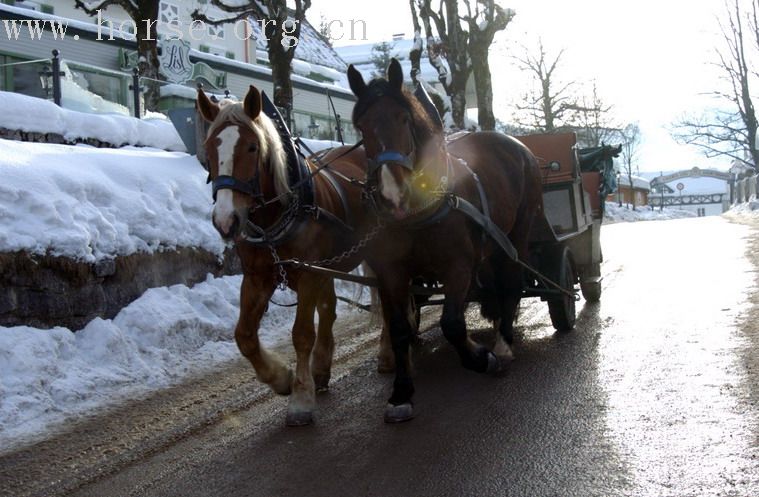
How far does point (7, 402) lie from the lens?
16.6ft

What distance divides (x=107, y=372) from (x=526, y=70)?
136 ft

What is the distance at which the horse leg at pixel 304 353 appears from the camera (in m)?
4.80

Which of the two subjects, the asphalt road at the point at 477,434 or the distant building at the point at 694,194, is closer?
the asphalt road at the point at 477,434

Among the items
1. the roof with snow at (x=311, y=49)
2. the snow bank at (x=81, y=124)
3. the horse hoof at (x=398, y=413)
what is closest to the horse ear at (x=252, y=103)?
the horse hoof at (x=398, y=413)

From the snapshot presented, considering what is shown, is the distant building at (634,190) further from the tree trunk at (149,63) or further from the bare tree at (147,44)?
the tree trunk at (149,63)

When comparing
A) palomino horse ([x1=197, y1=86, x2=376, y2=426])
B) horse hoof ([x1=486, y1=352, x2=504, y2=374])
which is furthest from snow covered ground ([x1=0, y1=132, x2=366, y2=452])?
horse hoof ([x1=486, y1=352, x2=504, y2=374])

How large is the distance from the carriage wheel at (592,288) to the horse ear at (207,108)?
17.0ft

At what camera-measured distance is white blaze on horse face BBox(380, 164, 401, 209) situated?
4215 millimetres

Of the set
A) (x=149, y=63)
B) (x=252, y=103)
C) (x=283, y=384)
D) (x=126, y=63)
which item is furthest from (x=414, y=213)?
(x=126, y=63)

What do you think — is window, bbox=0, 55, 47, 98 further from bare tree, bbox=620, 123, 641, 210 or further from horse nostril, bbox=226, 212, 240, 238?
bare tree, bbox=620, 123, 641, 210

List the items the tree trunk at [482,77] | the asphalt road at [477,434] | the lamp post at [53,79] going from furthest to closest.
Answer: the tree trunk at [482,77] → the lamp post at [53,79] → the asphalt road at [477,434]

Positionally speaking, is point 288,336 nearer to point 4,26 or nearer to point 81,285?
point 81,285

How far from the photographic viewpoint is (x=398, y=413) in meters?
4.65

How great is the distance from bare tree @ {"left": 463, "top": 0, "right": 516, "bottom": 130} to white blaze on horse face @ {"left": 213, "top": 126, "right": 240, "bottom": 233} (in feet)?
55.7
